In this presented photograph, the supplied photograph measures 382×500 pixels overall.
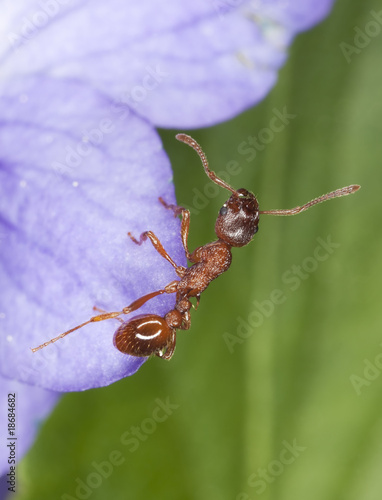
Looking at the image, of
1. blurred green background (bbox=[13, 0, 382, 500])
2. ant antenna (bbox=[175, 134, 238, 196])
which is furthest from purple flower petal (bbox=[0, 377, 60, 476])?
ant antenna (bbox=[175, 134, 238, 196])

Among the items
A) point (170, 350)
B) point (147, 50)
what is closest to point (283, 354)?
point (170, 350)

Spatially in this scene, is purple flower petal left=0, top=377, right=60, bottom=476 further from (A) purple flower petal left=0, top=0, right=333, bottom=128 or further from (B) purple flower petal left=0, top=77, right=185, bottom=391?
(A) purple flower petal left=0, top=0, right=333, bottom=128

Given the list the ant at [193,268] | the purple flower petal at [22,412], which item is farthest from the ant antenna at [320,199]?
the purple flower petal at [22,412]

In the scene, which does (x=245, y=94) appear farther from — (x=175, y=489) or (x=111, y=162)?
(x=175, y=489)

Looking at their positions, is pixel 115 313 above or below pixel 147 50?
below

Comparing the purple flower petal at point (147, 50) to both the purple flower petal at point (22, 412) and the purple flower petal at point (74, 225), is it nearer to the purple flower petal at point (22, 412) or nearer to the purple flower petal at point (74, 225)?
the purple flower petal at point (74, 225)

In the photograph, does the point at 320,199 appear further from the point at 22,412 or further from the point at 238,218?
the point at 22,412
